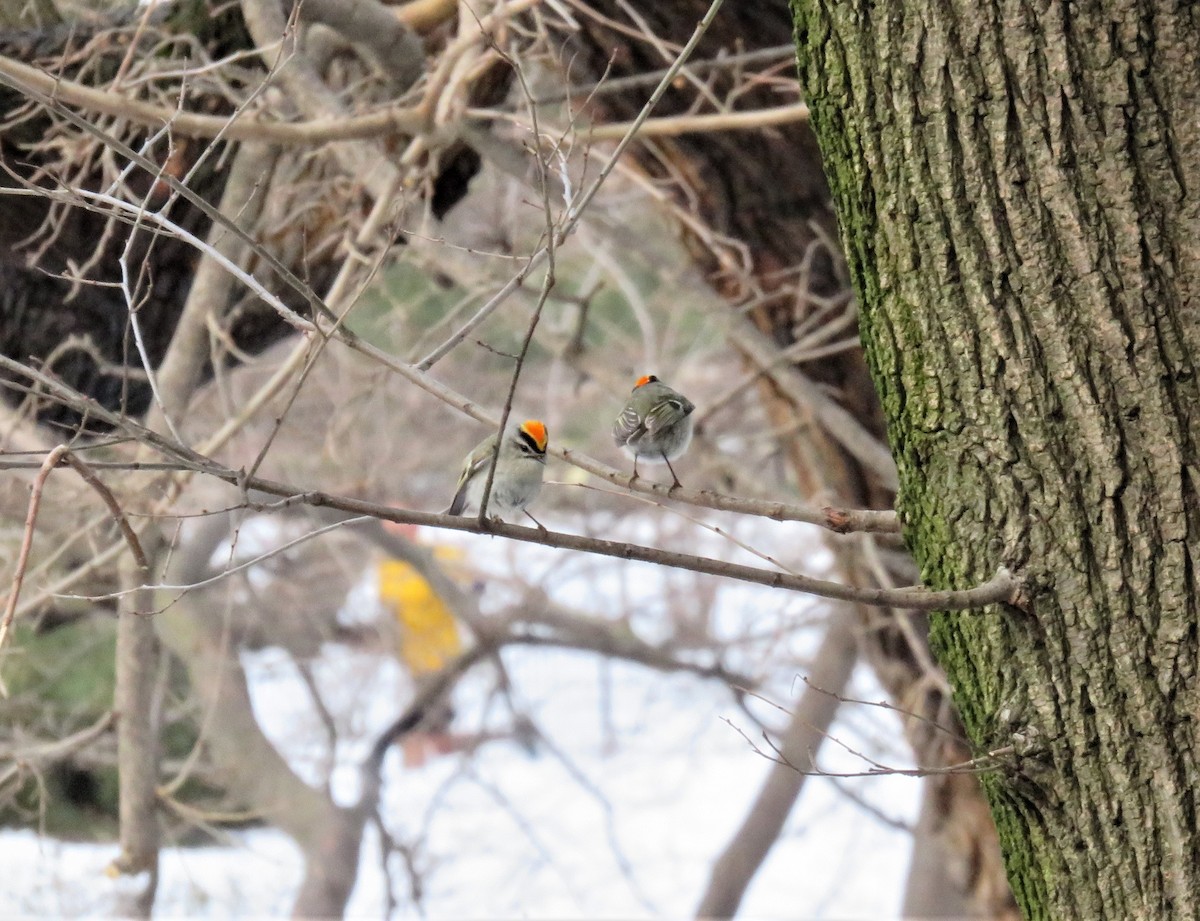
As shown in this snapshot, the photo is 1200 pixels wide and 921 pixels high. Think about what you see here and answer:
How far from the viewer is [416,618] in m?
9.59

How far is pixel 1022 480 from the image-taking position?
2250 millimetres

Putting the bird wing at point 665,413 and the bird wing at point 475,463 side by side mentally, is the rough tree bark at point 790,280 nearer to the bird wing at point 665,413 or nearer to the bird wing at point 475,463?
the bird wing at point 665,413

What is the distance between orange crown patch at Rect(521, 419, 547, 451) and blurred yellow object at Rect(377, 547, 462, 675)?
20.7ft

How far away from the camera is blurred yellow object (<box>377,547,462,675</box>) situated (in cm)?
946

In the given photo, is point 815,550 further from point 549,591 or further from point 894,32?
point 894,32

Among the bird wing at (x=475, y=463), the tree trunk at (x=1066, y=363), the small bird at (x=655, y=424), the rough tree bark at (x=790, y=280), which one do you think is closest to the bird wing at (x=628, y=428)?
the small bird at (x=655, y=424)

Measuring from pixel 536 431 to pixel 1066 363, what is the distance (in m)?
1.44

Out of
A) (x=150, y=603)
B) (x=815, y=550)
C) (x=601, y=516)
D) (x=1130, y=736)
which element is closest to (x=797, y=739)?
(x=815, y=550)

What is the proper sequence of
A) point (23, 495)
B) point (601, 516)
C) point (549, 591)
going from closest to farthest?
1. point (23, 495)
2. point (549, 591)
3. point (601, 516)

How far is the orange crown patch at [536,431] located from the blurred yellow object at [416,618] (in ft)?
20.7

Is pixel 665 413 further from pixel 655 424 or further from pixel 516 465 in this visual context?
pixel 516 465

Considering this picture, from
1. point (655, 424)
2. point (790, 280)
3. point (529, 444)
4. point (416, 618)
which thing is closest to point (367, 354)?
point (529, 444)

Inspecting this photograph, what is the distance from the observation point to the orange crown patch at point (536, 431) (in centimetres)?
317

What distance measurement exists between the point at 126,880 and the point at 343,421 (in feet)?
7.26
